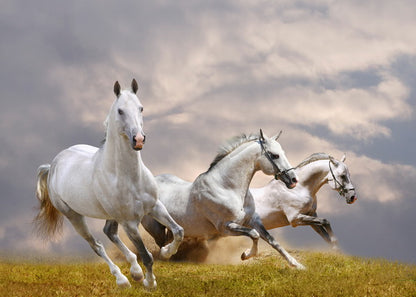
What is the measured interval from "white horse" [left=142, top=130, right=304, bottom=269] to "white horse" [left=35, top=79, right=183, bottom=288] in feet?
8.20

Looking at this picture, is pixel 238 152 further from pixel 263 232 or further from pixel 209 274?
pixel 209 274

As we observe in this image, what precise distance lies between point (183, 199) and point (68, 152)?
2922mm

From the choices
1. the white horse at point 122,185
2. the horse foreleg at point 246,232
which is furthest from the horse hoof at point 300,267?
the white horse at point 122,185

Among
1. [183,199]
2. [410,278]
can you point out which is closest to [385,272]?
[410,278]

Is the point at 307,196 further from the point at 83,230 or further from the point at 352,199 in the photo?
the point at 83,230

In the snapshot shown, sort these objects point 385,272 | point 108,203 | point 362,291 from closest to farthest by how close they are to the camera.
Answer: point 108,203, point 362,291, point 385,272

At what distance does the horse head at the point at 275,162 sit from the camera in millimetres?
9758

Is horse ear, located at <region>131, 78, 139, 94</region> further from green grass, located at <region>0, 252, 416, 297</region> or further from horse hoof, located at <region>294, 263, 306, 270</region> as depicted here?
horse hoof, located at <region>294, 263, 306, 270</region>

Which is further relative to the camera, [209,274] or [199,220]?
[199,220]

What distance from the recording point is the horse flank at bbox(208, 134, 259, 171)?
10.4 meters

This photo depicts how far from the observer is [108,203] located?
7574 mm

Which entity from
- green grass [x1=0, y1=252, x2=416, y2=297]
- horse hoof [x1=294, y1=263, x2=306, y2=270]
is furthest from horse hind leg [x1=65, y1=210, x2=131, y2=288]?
horse hoof [x1=294, y1=263, x2=306, y2=270]

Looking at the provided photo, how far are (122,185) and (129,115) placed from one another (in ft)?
3.48

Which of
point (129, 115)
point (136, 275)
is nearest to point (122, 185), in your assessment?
point (129, 115)
